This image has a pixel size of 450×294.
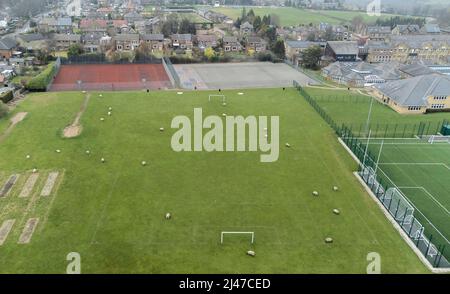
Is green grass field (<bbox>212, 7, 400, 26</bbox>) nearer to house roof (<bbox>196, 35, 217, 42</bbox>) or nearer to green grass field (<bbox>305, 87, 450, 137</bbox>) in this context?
A: house roof (<bbox>196, 35, 217, 42</bbox>)

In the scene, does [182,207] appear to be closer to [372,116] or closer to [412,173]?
[412,173]

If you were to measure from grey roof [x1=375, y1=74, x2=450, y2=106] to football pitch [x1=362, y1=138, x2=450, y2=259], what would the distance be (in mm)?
11524

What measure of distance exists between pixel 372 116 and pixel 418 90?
372 inches

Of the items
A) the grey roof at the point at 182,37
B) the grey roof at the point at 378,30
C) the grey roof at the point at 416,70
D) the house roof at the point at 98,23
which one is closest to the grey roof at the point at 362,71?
the grey roof at the point at 416,70

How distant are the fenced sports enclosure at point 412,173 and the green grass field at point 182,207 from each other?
146 centimetres

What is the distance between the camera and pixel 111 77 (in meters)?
70.0

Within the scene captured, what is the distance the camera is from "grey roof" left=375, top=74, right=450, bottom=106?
5281 cm

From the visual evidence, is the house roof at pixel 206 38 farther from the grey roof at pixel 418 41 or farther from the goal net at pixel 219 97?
the goal net at pixel 219 97

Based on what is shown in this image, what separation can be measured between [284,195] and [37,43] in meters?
88.0


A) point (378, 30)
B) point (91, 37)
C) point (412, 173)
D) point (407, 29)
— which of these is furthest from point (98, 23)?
point (412, 173)

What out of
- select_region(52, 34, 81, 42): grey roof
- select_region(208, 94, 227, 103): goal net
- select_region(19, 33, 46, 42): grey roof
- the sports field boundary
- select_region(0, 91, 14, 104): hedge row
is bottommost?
the sports field boundary

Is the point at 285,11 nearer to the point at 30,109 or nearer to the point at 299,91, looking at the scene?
the point at 299,91

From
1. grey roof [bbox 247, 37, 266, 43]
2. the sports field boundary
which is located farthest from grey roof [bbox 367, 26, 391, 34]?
the sports field boundary

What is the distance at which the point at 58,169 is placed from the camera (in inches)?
1364
